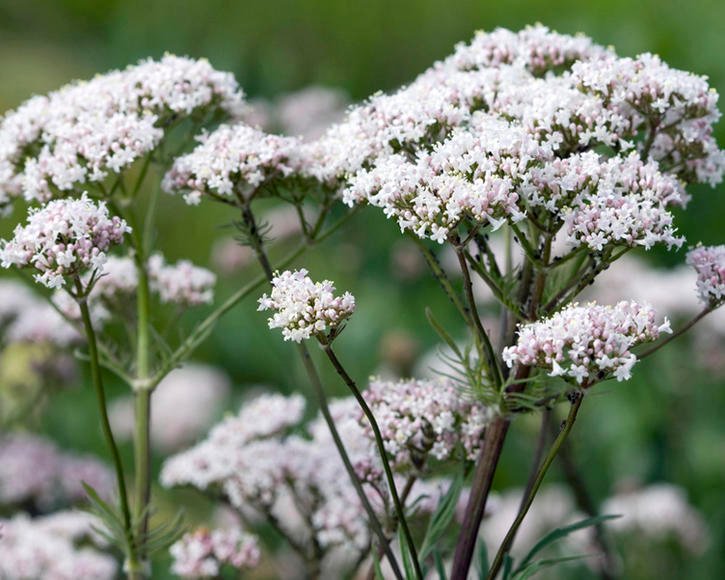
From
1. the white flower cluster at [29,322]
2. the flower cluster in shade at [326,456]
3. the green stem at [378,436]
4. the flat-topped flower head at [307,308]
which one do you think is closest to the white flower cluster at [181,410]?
the white flower cluster at [29,322]

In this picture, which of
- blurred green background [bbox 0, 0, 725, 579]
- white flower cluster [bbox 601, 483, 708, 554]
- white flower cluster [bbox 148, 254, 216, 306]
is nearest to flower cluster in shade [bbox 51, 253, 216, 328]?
white flower cluster [bbox 148, 254, 216, 306]

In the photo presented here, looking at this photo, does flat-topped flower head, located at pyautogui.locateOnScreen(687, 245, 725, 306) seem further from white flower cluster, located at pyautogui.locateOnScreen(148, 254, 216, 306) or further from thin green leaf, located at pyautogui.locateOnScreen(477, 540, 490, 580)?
white flower cluster, located at pyautogui.locateOnScreen(148, 254, 216, 306)

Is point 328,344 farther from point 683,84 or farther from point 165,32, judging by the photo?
point 165,32

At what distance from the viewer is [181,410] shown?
22.5 ft

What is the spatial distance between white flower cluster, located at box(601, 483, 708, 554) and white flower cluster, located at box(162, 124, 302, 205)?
2780 millimetres

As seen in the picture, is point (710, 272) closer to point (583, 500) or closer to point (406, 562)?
point (406, 562)

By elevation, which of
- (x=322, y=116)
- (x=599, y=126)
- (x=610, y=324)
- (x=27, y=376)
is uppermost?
(x=322, y=116)

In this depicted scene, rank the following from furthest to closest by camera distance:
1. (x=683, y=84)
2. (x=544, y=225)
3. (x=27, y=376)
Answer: (x=27, y=376) < (x=683, y=84) < (x=544, y=225)

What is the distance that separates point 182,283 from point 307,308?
133 cm

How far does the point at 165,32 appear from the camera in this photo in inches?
434

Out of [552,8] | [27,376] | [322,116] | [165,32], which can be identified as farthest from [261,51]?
[27,376]

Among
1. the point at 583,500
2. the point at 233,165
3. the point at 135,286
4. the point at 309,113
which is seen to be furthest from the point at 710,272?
the point at 309,113

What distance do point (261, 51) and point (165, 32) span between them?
135cm

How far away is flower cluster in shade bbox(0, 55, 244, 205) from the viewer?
304 cm
